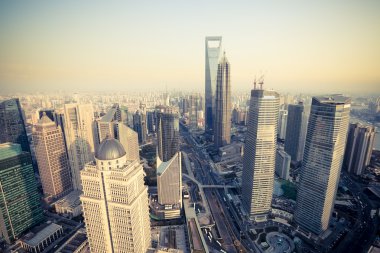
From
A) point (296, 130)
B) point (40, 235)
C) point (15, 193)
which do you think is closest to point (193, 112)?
point (296, 130)

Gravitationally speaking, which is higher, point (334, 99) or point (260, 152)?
point (334, 99)

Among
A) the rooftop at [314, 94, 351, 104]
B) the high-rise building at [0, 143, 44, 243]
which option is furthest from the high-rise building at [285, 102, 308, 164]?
the high-rise building at [0, 143, 44, 243]

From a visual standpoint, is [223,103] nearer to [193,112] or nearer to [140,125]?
[140,125]

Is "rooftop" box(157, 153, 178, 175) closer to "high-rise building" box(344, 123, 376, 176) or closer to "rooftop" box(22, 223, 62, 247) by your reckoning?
"rooftop" box(22, 223, 62, 247)

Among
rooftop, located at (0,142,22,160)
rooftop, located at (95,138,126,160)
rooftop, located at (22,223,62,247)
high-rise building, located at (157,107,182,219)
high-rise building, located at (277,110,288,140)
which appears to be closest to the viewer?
rooftop, located at (95,138,126,160)

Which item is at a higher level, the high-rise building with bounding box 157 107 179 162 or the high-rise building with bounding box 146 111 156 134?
the high-rise building with bounding box 157 107 179 162

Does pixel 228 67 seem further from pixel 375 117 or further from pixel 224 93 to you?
pixel 375 117
